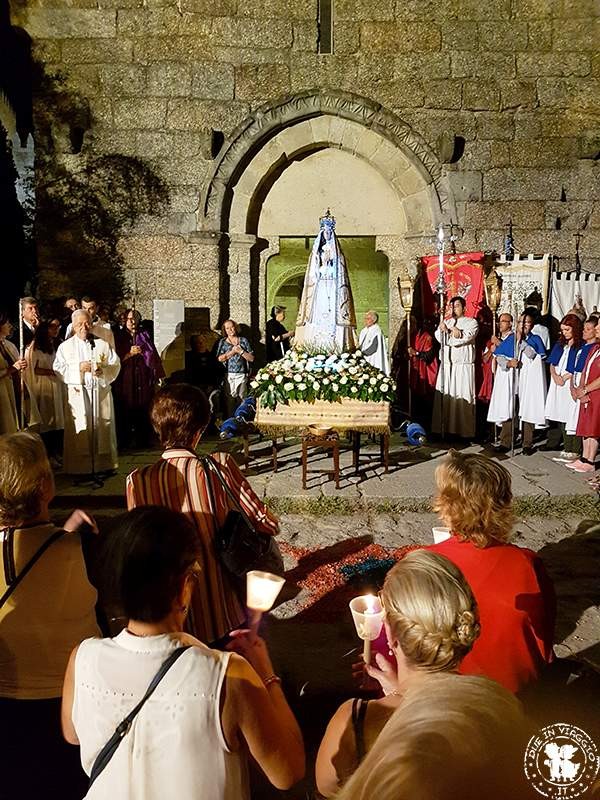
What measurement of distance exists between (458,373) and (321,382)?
304 centimetres

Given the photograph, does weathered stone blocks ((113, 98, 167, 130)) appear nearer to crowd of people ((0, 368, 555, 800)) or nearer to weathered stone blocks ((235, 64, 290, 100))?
weathered stone blocks ((235, 64, 290, 100))

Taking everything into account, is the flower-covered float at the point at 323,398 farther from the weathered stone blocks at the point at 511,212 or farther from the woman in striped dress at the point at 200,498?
the woman in striped dress at the point at 200,498

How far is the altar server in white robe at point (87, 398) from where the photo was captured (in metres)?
7.05

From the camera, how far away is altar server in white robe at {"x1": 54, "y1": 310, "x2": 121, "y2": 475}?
7.05 m

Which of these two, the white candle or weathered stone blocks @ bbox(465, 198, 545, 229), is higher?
weathered stone blocks @ bbox(465, 198, 545, 229)

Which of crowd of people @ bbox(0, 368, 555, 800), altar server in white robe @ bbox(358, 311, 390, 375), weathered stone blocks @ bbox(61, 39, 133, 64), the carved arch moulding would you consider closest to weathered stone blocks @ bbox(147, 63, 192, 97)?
weathered stone blocks @ bbox(61, 39, 133, 64)

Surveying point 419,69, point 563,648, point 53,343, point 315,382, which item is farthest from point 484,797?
point 419,69

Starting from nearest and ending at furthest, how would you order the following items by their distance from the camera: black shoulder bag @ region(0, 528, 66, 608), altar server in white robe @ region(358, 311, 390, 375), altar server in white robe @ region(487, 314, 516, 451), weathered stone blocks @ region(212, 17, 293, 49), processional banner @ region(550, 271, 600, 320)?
1. black shoulder bag @ region(0, 528, 66, 608)
2. altar server in white robe @ region(487, 314, 516, 451)
3. processional banner @ region(550, 271, 600, 320)
4. weathered stone blocks @ region(212, 17, 293, 49)
5. altar server in white robe @ region(358, 311, 390, 375)

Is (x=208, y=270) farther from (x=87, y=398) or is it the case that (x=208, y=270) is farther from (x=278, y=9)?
(x=278, y=9)

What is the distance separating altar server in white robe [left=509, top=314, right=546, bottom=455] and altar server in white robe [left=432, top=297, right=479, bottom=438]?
2.50 feet

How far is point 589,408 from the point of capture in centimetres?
746

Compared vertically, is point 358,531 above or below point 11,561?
below

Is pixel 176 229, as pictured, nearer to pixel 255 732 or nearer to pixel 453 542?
pixel 453 542

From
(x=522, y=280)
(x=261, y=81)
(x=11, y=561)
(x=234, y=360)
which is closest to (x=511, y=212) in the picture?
(x=522, y=280)
